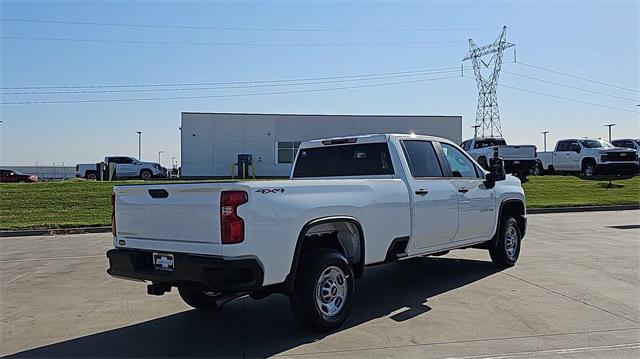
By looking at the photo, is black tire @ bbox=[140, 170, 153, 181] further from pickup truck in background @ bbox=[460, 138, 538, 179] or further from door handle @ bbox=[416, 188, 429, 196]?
door handle @ bbox=[416, 188, 429, 196]

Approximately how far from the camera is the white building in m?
39.8

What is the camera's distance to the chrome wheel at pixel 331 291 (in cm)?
543

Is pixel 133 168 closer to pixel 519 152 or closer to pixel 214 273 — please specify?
pixel 519 152

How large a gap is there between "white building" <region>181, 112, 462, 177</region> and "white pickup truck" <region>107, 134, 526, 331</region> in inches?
1305

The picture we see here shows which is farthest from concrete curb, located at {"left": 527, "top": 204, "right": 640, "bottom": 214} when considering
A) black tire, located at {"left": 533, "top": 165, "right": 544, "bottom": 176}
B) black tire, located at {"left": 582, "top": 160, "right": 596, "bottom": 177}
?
black tire, located at {"left": 533, "top": 165, "right": 544, "bottom": 176}

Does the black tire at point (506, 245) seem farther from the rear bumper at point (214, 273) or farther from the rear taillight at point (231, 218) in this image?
the rear taillight at point (231, 218)

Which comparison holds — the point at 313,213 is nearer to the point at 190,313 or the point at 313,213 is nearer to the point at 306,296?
the point at 306,296

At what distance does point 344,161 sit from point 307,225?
2.16 meters

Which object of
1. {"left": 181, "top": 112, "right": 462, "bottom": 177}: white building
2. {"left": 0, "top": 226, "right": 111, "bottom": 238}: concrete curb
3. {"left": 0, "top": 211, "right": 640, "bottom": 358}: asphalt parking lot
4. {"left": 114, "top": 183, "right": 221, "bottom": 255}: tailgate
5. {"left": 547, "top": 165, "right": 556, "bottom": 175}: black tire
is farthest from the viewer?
{"left": 181, "top": 112, "right": 462, "bottom": 177}: white building

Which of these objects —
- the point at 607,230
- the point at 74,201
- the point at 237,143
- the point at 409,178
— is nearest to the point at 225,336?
the point at 409,178

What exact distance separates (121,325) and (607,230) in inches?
481

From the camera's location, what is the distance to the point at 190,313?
6355 millimetres

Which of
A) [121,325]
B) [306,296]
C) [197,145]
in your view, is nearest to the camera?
[306,296]

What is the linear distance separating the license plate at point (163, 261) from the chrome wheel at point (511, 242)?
5.63m
